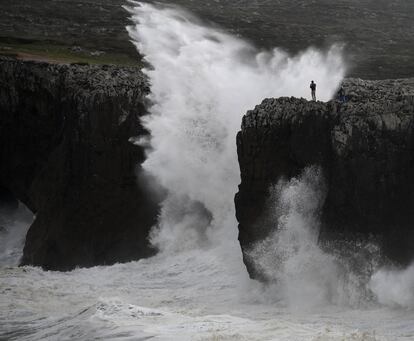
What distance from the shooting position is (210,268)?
29891 mm

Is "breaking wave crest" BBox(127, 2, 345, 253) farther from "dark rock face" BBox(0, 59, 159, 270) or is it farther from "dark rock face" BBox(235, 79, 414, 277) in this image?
"dark rock face" BBox(235, 79, 414, 277)

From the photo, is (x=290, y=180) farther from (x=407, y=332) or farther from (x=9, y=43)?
(x=9, y=43)

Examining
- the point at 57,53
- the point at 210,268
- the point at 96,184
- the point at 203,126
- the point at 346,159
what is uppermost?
the point at 57,53

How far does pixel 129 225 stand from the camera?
33562 millimetres

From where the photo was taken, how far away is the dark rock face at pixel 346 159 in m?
24.1

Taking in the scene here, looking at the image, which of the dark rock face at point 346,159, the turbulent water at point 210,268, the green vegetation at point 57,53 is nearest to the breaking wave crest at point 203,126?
the turbulent water at point 210,268

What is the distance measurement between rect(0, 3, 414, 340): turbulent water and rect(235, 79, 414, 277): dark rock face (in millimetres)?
746

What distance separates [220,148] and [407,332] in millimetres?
15127

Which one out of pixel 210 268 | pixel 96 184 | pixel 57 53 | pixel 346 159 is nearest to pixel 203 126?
pixel 96 184

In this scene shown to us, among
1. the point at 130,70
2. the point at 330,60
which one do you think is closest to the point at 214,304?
the point at 130,70

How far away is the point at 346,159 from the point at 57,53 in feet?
93.5

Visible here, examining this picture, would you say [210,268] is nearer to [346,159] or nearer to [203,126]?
[203,126]

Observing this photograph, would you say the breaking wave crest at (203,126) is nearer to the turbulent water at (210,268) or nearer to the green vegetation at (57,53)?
the turbulent water at (210,268)

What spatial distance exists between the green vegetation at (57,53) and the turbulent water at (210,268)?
5028mm
